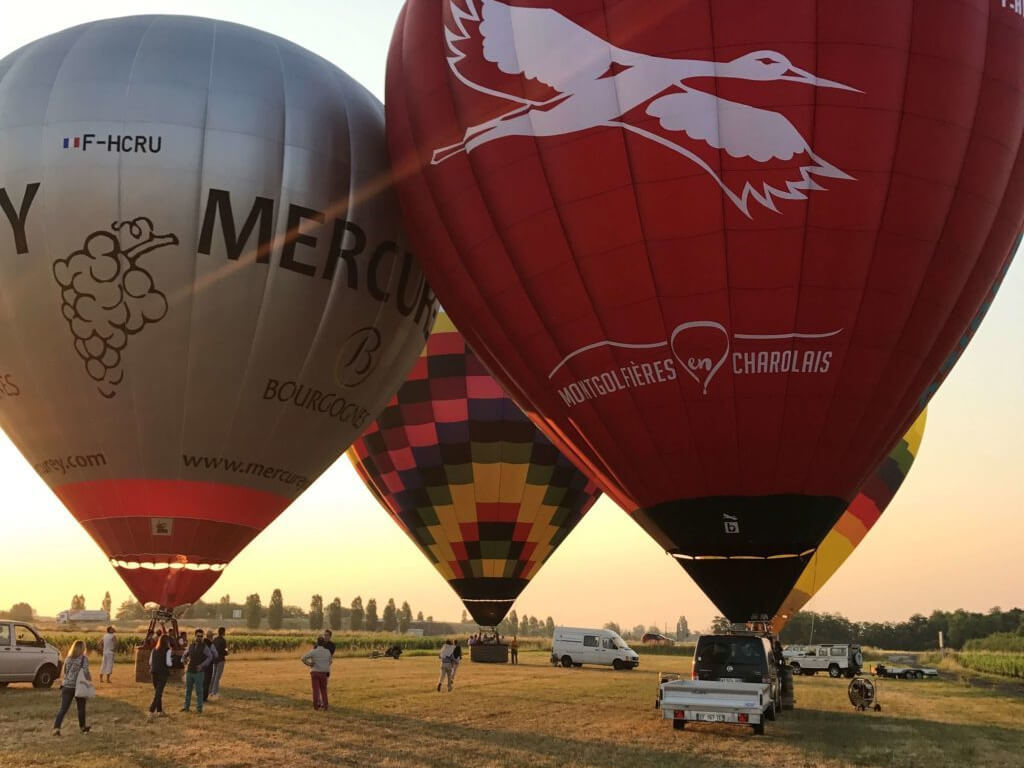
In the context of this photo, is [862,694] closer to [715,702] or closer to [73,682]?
[715,702]

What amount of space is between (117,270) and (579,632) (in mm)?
23710

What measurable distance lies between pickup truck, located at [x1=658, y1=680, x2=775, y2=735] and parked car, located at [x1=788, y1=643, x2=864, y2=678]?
2248cm

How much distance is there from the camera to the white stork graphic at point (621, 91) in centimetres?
1112

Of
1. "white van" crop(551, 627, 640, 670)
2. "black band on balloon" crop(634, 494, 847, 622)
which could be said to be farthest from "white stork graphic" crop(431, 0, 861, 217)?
"white van" crop(551, 627, 640, 670)

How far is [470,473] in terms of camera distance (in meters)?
24.6

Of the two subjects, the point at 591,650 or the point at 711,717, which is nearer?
the point at 711,717

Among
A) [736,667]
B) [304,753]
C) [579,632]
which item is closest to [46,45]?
[304,753]

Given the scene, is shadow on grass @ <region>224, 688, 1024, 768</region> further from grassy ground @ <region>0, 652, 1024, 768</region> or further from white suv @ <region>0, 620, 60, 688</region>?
white suv @ <region>0, 620, 60, 688</region>

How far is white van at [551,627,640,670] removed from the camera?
3288 centimetres

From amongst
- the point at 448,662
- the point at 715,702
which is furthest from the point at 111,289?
the point at 715,702

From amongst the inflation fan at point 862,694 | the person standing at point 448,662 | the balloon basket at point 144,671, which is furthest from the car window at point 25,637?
the inflation fan at point 862,694

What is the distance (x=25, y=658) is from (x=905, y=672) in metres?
28.6

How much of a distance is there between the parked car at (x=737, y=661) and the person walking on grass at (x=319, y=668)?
5.25 meters

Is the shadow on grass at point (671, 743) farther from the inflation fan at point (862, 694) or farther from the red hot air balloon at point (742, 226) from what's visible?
the inflation fan at point (862, 694)
